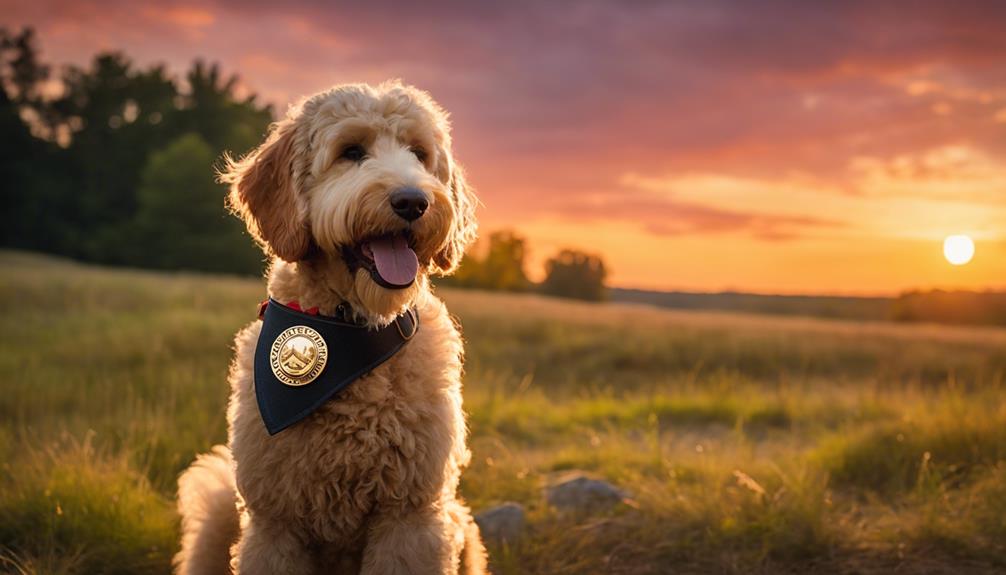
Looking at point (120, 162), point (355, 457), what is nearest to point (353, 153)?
point (355, 457)

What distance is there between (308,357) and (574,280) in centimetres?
7175

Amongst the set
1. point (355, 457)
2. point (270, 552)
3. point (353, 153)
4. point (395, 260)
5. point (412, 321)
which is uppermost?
point (353, 153)

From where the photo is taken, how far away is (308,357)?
343 centimetres

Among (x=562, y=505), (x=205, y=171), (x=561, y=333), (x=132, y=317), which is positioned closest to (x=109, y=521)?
(x=562, y=505)

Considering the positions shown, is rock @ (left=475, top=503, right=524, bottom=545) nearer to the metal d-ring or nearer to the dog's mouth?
the metal d-ring

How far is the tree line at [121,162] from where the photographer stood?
4641 cm

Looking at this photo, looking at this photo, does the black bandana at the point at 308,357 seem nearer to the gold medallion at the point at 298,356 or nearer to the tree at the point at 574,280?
the gold medallion at the point at 298,356

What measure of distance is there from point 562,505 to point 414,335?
2.78 metres

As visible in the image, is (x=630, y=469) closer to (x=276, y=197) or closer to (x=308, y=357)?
(x=308, y=357)

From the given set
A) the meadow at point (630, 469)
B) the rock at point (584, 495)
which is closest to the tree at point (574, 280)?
the meadow at point (630, 469)

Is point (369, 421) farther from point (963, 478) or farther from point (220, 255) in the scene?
point (220, 255)

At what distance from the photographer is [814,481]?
586 centimetres

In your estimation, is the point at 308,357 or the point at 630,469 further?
the point at 630,469

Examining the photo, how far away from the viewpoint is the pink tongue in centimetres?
324
